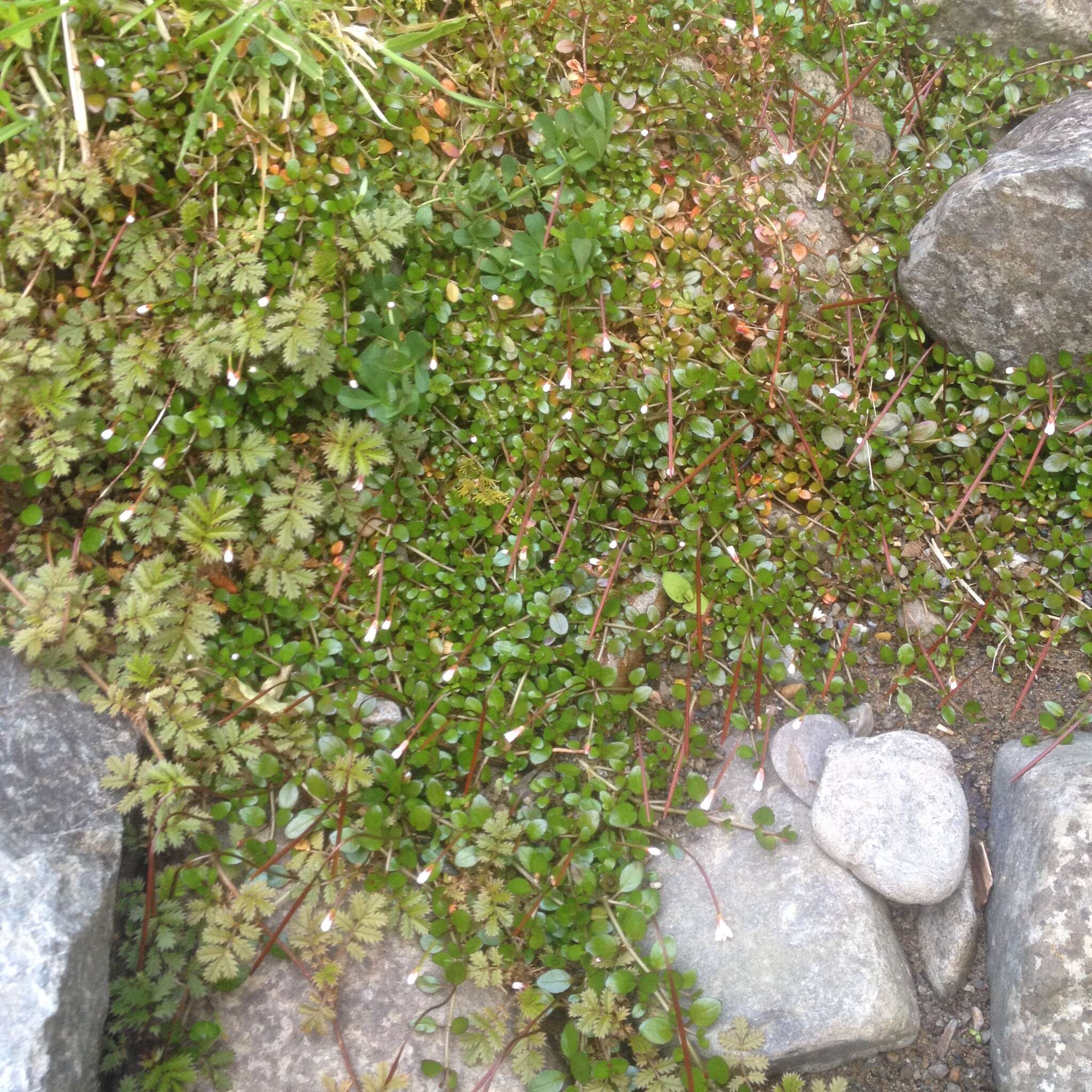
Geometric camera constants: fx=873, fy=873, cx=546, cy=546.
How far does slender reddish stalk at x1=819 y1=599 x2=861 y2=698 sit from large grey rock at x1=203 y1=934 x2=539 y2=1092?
150cm

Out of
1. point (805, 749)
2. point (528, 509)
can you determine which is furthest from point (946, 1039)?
point (528, 509)

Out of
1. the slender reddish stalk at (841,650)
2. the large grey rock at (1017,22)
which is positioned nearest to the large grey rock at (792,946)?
the slender reddish stalk at (841,650)

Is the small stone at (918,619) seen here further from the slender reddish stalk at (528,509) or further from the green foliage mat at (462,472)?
the slender reddish stalk at (528,509)

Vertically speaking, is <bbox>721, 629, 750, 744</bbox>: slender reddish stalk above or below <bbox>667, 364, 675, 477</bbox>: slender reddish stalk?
below

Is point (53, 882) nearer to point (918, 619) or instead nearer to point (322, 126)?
point (322, 126)

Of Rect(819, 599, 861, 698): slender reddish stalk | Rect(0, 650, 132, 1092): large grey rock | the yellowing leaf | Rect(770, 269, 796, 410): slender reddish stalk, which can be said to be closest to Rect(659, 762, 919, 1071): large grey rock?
Rect(819, 599, 861, 698): slender reddish stalk

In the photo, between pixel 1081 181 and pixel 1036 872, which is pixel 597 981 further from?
pixel 1081 181

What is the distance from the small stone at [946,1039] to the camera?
2838 mm

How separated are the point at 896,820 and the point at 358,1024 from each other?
5.97ft

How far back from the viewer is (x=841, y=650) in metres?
3.19

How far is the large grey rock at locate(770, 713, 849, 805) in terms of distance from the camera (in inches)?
118

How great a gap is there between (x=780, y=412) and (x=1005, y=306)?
36.4 inches

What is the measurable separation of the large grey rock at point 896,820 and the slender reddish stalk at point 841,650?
24 cm

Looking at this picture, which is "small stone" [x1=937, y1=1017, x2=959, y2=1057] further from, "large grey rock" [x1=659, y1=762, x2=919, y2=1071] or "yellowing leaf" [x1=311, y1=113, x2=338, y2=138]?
"yellowing leaf" [x1=311, y1=113, x2=338, y2=138]
